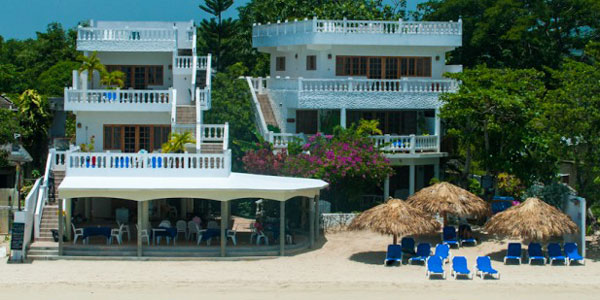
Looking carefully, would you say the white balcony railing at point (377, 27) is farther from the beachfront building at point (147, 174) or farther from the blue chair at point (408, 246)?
the blue chair at point (408, 246)

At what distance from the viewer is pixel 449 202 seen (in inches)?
1366

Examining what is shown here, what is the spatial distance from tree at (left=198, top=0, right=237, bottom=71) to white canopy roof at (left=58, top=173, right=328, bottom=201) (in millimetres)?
22753

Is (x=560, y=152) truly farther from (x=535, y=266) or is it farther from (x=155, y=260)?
(x=155, y=260)

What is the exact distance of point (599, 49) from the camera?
39344 millimetres

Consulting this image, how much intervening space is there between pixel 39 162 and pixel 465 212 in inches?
861

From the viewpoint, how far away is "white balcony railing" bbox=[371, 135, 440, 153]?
41469mm

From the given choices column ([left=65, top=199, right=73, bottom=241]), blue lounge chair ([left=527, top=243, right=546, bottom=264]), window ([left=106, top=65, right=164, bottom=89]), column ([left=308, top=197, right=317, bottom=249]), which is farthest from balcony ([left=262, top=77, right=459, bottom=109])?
column ([left=65, top=199, right=73, bottom=241])

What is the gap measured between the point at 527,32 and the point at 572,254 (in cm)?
1803

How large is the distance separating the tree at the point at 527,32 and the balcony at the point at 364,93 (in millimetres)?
7308

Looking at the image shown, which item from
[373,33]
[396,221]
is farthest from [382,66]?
[396,221]

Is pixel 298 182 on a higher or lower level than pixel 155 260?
higher

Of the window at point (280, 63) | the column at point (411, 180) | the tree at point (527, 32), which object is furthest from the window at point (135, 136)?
the tree at point (527, 32)

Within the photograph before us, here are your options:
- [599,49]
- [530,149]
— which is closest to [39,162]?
[530,149]

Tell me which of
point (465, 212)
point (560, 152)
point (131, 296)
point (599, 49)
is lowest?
point (131, 296)
